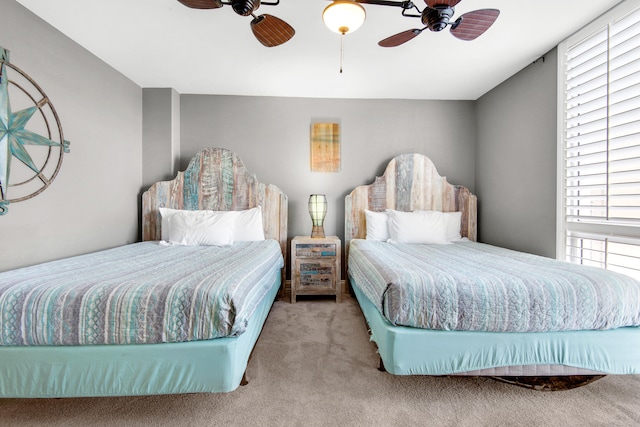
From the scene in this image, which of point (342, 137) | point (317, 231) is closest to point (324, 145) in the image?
point (342, 137)

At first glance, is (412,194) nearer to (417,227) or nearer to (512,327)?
(417,227)

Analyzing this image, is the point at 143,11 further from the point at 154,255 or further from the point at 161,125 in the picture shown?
the point at 154,255

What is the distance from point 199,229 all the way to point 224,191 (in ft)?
2.05

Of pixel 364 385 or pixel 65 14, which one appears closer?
pixel 364 385

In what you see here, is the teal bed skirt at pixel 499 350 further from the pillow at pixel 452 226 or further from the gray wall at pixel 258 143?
the pillow at pixel 452 226

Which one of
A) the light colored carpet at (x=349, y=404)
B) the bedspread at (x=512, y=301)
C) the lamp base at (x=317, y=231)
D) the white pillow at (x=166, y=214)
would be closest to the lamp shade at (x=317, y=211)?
the lamp base at (x=317, y=231)

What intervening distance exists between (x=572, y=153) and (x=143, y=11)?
3337mm

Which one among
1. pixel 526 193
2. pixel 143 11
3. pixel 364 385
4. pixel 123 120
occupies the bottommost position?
pixel 364 385

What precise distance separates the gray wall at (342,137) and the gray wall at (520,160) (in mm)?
321

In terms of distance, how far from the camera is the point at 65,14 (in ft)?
6.60

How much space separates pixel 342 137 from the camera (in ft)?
11.6

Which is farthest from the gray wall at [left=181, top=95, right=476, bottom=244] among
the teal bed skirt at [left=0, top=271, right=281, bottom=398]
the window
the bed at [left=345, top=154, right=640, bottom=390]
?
the teal bed skirt at [left=0, top=271, right=281, bottom=398]

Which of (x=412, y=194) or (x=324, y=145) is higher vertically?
(x=324, y=145)

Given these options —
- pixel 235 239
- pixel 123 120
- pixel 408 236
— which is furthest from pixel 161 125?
pixel 408 236
